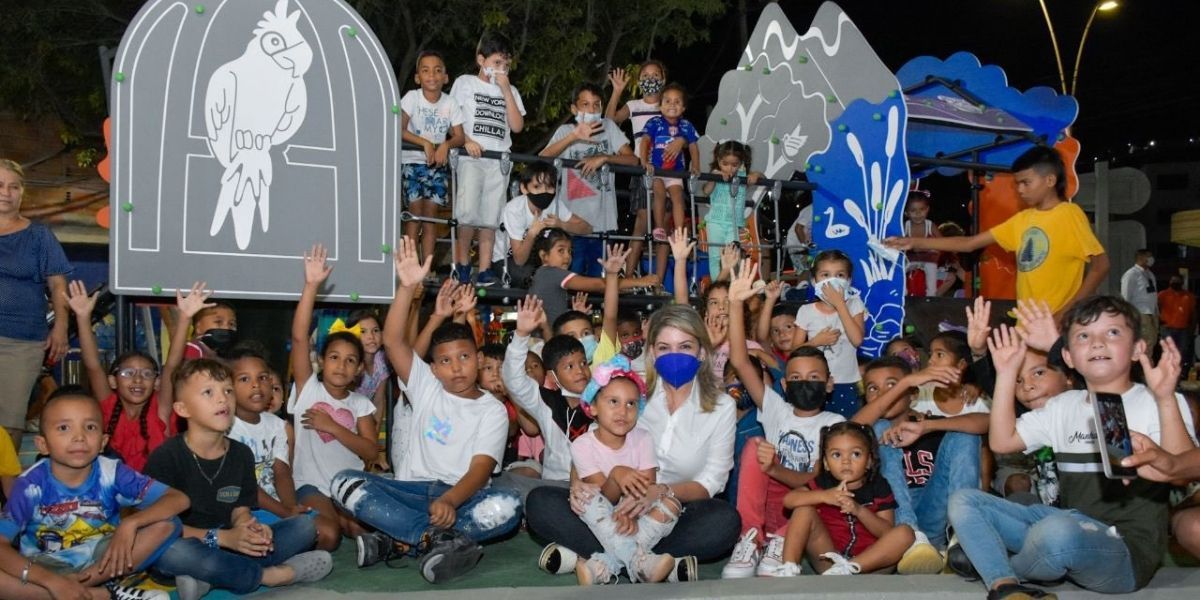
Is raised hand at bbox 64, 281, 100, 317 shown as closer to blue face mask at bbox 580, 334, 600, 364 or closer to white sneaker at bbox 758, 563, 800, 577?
blue face mask at bbox 580, 334, 600, 364

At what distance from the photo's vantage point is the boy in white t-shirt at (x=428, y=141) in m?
7.54

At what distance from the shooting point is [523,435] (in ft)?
24.3

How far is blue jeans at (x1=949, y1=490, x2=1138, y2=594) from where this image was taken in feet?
14.5

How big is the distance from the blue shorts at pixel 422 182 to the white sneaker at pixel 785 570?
3.84 meters

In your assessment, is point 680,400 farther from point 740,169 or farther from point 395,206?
point 740,169

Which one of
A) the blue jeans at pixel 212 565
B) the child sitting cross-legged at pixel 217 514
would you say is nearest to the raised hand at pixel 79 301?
the child sitting cross-legged at pixel 217 514

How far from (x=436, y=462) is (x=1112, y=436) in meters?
3.15

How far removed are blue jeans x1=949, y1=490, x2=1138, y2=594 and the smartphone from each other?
0.38 m

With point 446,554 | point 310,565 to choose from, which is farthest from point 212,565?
point 446,554

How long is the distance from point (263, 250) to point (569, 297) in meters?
2.17

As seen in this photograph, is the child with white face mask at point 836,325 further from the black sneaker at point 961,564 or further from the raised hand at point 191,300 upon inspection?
the raised hand at point 191,300

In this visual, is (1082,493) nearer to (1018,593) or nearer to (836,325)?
(1018,593)

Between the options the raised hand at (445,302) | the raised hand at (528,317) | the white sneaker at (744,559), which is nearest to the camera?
the white sneaker at (744,559)

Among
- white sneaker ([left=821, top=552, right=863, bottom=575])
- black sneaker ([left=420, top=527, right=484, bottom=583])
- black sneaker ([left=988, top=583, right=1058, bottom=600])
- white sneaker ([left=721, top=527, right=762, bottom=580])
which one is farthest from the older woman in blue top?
black sneaker ([left=988, top=583, right=1058, bottom=600])
